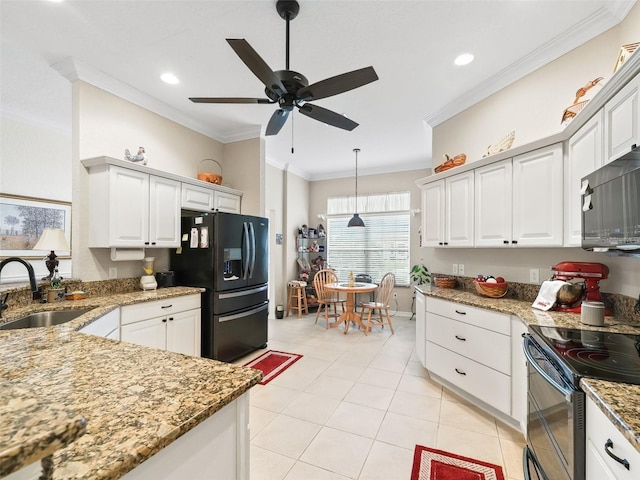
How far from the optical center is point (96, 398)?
34.5 inches

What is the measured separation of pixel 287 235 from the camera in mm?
5996

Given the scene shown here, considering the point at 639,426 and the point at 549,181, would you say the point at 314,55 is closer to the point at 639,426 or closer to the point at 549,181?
the point at 549,181

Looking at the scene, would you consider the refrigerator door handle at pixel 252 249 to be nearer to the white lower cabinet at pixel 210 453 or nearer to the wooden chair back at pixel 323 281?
the wooden chair back at pixel 323 281

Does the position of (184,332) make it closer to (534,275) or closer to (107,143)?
(107,143)

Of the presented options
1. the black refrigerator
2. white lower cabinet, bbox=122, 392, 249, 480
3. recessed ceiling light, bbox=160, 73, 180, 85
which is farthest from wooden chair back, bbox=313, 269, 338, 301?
white lower cabinet, bbox=122, 392, 249, 480

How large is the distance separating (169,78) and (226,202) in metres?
1.59

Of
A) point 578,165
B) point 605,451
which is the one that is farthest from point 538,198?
point 605,451

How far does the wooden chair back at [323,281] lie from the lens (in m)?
5.51

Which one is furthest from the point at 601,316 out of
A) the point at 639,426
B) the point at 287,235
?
the point at 287,235

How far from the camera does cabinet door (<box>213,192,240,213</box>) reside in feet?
13.0

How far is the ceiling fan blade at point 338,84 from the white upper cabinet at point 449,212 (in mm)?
1647

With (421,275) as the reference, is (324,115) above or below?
above

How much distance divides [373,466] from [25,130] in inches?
199

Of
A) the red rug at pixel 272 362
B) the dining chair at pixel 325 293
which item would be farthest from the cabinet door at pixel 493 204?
the dining chair at pixel 325 293
